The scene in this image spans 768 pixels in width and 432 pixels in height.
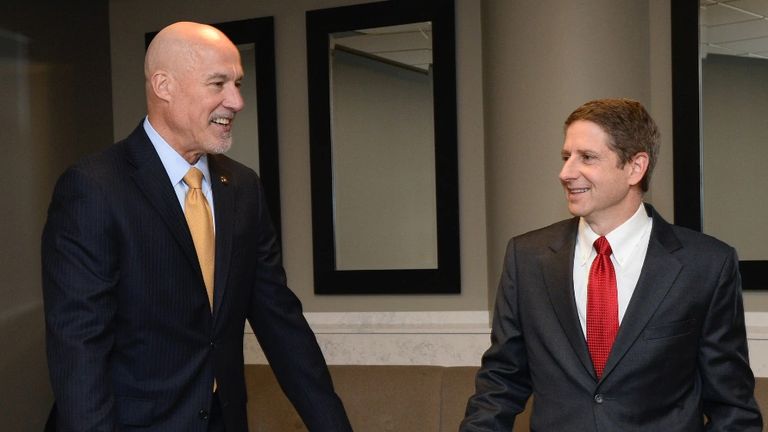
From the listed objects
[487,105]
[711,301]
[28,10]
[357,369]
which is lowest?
[357,369]

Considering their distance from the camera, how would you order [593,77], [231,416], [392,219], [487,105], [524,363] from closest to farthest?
[231,416], [524,363], [593,77], [487,105], [392,219]

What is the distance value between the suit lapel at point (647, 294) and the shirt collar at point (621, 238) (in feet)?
0.21

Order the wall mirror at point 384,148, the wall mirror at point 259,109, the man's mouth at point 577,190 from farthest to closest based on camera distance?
1. the wall mirror at point 259,109
2. the wall mirror at point 384,148
3. the man's mouth at point 577,190

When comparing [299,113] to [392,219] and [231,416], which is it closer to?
[392,219]

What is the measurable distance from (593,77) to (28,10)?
249 centimetres

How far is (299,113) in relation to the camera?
3.89 metres

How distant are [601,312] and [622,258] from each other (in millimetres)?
159

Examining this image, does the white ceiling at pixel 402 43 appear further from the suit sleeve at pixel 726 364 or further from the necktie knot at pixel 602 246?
the suit sleeve at pixel 726 364

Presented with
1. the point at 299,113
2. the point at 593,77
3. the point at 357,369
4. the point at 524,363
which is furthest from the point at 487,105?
the point at 524,363

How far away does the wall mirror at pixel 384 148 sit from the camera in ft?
11.9

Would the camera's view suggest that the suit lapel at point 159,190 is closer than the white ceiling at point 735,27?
Yes

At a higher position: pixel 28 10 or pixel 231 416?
pixel 28 10

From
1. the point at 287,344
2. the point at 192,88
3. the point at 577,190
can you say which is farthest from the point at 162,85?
the point at 577,190

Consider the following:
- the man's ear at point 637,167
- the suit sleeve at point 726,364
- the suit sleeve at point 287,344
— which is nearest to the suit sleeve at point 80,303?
the suit sleeve at point 287,344
